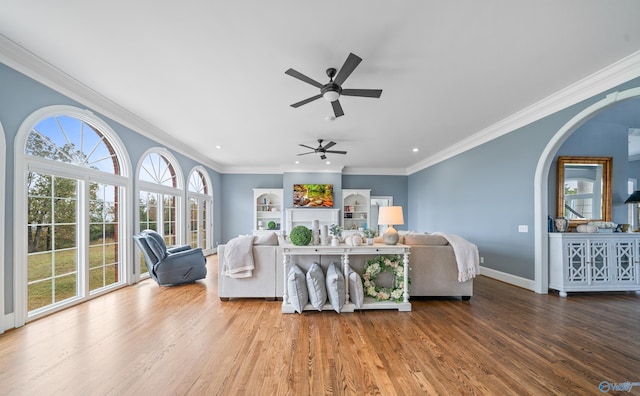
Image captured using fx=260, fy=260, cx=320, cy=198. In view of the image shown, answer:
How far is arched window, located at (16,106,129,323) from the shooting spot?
9.71 feet

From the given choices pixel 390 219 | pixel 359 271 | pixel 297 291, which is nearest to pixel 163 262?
pixel 297 291

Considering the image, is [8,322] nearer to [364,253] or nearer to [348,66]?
[364,253]

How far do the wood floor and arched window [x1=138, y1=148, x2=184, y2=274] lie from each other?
1972 mm

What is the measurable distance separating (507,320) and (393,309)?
1.24 metres

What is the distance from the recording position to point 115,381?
1.88m

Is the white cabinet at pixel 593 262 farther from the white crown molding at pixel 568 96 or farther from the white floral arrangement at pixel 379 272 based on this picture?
the white floral arrangement at pixel 379 272

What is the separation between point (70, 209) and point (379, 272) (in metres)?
4.19

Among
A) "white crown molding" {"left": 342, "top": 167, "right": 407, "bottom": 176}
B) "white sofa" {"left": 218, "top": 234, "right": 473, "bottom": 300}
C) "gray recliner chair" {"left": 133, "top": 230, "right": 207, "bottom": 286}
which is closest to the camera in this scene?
"white sofa" {"left": 218, "top": 234, "right": 473, "bottom": 300}

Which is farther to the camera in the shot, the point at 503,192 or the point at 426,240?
the point at 503,192

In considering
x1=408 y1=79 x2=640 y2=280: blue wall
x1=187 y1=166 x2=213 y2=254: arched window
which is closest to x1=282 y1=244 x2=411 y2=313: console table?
x1=408 y1=79 x2=640 y2=280: blue wall

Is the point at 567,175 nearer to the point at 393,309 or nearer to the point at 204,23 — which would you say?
the point at 393,309

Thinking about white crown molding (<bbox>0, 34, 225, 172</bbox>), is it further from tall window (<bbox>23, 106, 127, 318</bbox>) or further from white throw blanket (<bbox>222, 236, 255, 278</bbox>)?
white throw blanket (<bbox>222, 236, 255, 278</bbox>)

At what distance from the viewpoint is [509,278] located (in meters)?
4.42

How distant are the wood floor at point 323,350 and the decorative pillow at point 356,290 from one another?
0.16 metres
